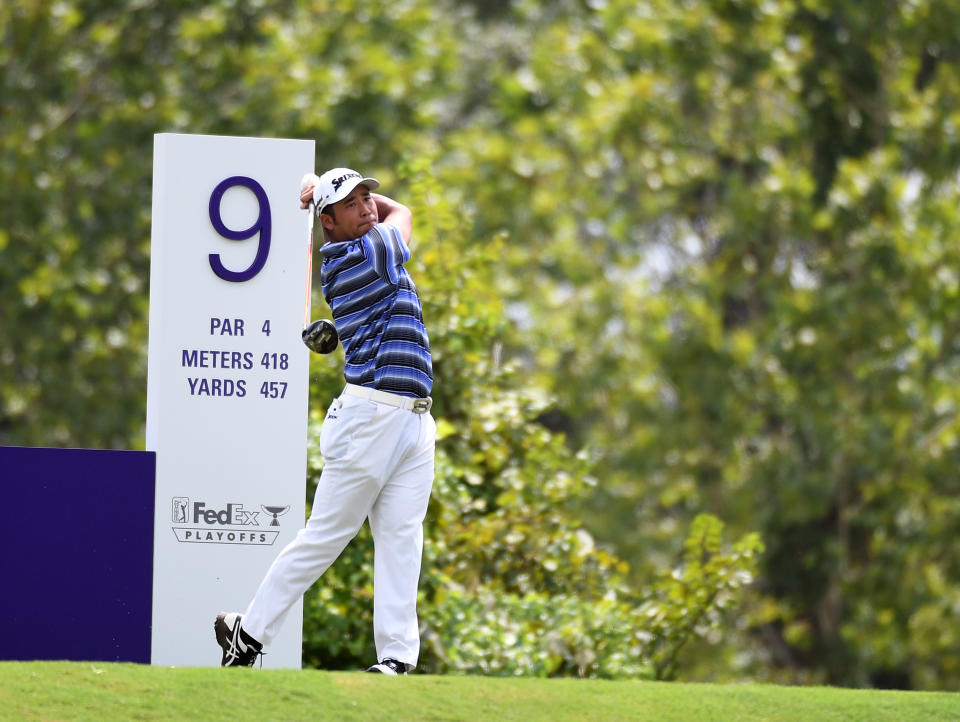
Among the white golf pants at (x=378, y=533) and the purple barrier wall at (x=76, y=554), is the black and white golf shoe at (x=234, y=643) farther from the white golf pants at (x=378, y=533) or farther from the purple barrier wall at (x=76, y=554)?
the purple barrier wall at (x=76, y=554)

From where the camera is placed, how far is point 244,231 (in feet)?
23.0

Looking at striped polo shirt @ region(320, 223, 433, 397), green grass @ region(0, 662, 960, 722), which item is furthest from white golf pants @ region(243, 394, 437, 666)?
green grass @ region(0, 662, 960, 722)

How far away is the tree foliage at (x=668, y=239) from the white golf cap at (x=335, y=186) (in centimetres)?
745

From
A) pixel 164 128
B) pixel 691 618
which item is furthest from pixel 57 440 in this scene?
pixel 691 618

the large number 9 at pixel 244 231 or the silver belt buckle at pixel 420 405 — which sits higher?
the large number 9 at pixel 244 231

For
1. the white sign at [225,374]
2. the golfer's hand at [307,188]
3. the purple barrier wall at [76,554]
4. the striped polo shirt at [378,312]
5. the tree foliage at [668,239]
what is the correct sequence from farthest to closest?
the tree foliage at [668,239], the white sign at [225,374], the purple barrier wall at [76,554], the golfer's hand at [307,188], the striped polo shirt at [378,312]

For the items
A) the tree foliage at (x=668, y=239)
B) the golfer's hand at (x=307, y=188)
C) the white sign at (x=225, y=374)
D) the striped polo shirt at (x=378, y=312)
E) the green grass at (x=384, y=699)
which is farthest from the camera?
the tree foliage at (x=668, y=239)

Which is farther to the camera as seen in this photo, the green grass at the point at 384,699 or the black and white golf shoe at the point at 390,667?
the black and white golf shoe at the point at 390,667

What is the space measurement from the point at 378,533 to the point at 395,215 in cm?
128

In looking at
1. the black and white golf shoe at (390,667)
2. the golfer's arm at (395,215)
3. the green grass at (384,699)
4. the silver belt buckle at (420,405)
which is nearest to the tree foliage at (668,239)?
the golfer's arm at (395,215)

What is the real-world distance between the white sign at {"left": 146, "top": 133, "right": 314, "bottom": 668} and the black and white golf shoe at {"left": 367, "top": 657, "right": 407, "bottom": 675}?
2.74 ft

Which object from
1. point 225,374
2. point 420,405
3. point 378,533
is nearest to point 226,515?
point 225,374

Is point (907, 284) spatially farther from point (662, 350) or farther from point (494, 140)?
point (494, 140)

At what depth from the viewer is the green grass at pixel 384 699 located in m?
5.39
